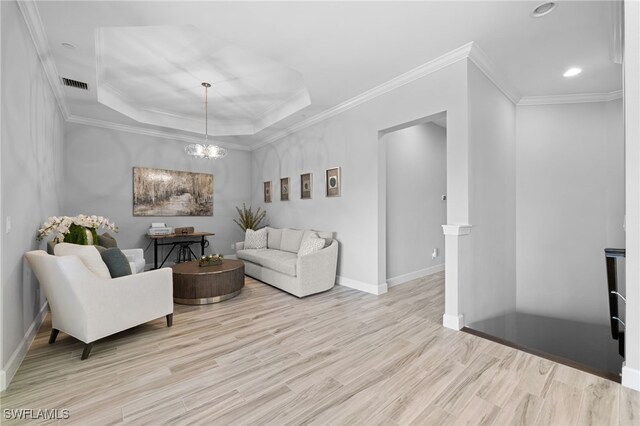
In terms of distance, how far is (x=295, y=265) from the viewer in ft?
12.8

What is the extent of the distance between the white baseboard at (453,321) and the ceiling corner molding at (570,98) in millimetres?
3315

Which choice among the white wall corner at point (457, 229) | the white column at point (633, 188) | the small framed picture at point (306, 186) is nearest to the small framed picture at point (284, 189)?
the small framed picture at point (306, 186)

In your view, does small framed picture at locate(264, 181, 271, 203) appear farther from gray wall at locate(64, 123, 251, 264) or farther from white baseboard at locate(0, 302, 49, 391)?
white baseboard at locate(0, 302, 49, 391)

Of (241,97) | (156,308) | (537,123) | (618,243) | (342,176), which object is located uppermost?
(241,97)

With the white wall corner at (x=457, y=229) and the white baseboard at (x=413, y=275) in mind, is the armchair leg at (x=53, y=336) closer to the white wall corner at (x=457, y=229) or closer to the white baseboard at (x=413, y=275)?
the white wall corner at (x=457, y=229)

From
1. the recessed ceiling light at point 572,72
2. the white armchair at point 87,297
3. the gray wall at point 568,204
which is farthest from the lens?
the gray wall at point 568,204

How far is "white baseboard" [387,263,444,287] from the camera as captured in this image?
4.46 metres

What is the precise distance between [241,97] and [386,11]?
2.85 m

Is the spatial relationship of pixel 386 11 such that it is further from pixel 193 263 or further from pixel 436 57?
pixel 193 263

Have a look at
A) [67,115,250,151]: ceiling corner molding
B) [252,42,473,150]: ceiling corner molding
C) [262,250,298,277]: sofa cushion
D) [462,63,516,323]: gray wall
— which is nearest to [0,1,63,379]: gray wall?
[67,115,250,151]: ceiling corner molding

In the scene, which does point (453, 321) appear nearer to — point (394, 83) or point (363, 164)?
point (363, 164)

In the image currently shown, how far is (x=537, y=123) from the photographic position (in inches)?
158

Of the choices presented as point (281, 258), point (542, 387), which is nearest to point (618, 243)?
point (542, 387)

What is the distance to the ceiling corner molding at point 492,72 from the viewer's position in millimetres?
2939
